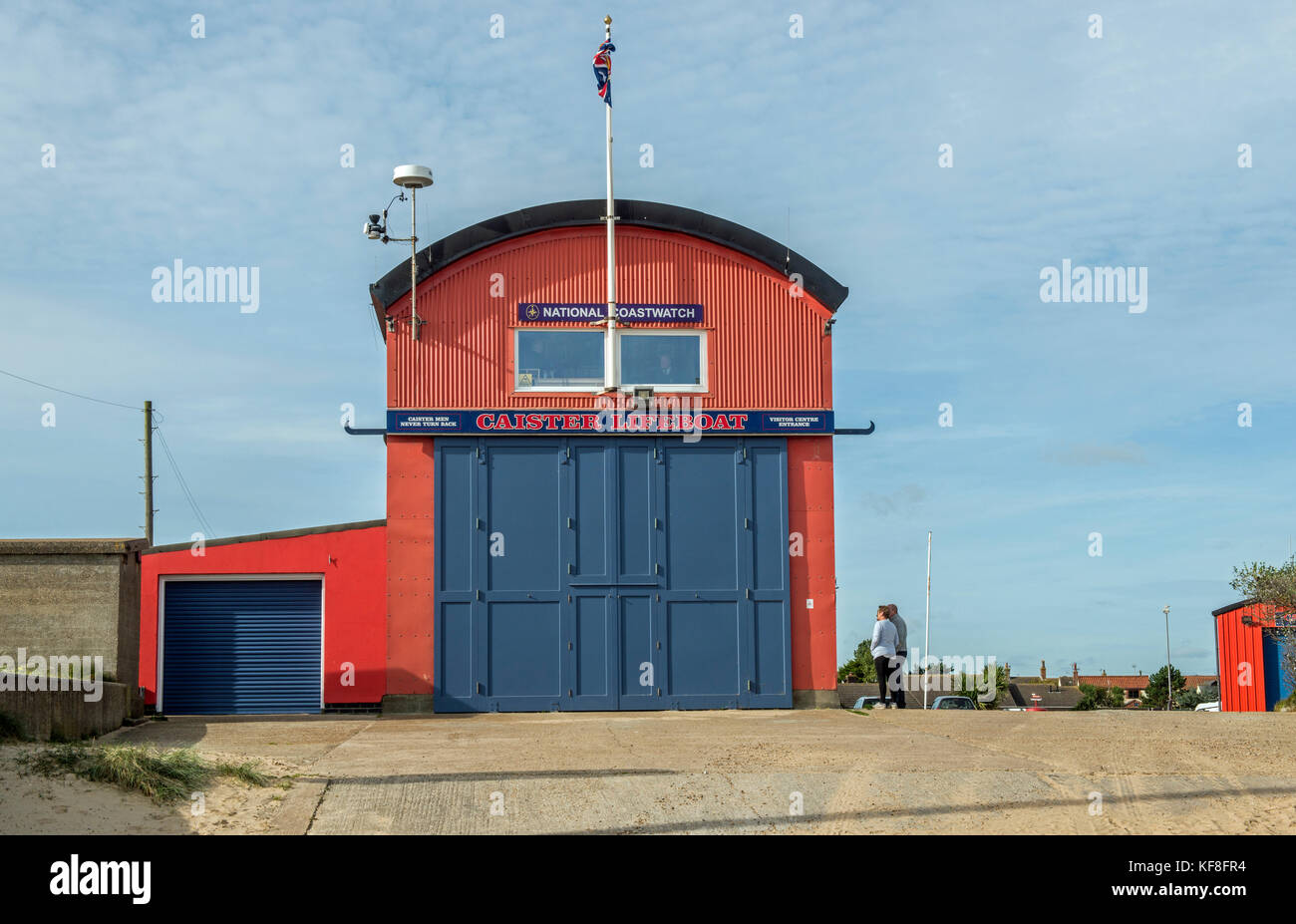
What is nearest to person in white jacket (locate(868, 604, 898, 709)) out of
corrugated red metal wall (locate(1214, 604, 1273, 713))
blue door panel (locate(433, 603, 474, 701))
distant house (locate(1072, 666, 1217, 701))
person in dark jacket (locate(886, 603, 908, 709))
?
person in dark jacket (locate(886, 603, 908, 709))

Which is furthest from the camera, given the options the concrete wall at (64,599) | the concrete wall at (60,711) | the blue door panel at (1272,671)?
the blue door panel at (1272,671)

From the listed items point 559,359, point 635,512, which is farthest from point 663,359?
point 635,512

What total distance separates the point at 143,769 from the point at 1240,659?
31973mm

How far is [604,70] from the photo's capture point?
19.9m

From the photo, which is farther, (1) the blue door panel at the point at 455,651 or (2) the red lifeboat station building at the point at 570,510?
(2) the red lifeboat station building at the point at 570,510

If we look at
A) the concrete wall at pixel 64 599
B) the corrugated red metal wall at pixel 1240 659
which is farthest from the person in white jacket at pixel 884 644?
the corrugated red metal wall at pixel 1240 659

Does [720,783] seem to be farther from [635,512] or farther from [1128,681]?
[1128,681]

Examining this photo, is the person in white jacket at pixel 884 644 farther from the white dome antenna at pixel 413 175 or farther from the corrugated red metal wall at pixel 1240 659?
the corrugated red metal wall at pixel 1240 659

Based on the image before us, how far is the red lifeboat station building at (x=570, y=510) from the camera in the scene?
60.3 feet

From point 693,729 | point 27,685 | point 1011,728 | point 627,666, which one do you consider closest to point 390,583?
point 627,666

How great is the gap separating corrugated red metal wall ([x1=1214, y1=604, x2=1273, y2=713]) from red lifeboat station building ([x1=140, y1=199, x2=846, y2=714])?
19.2 metres

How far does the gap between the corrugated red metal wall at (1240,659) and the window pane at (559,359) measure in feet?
69.9
